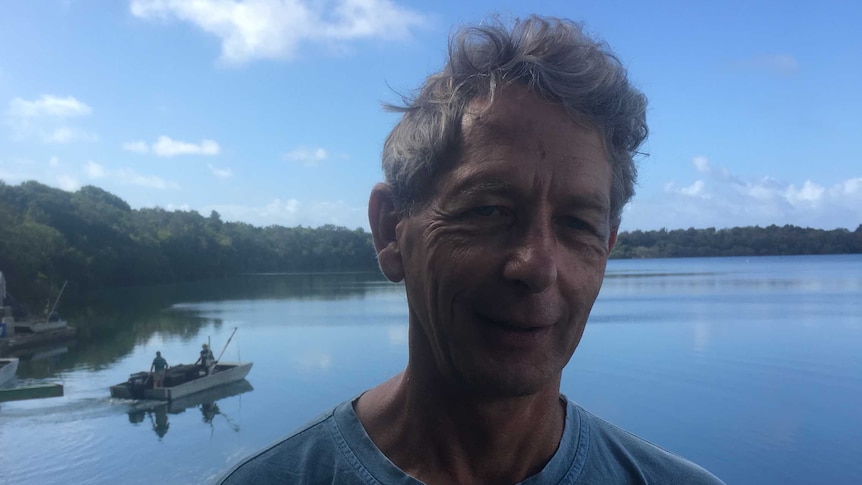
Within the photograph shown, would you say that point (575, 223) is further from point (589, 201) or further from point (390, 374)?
point (390, 374)

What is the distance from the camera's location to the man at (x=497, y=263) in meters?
1.35

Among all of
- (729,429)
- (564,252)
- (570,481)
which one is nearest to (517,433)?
(570,481)

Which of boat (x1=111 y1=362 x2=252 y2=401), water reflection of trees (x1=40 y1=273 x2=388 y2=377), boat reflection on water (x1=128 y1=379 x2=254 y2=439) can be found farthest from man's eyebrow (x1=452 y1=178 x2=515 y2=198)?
water reflection of trees (x1=40 y1=273 x2=388 y2=377)

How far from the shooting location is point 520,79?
54.9 inches

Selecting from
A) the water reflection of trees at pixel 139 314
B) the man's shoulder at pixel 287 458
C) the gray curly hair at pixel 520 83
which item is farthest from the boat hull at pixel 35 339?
the gray curly hair at pixel 520 83

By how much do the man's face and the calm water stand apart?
12.9 metres

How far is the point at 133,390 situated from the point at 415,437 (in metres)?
24.3

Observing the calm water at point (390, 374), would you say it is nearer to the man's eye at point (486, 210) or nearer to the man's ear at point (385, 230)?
the man's ear at point (385, 230)

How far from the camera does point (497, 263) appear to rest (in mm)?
1328

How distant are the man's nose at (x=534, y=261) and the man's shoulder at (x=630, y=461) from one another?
1.57ft

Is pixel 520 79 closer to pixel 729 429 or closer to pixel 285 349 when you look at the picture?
pixel 729 429

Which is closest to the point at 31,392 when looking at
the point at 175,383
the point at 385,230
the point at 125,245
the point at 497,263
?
the point at 175,383

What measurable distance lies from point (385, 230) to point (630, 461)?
759 mm

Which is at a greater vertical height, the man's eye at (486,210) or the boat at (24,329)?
the man's eye at (486,210)
